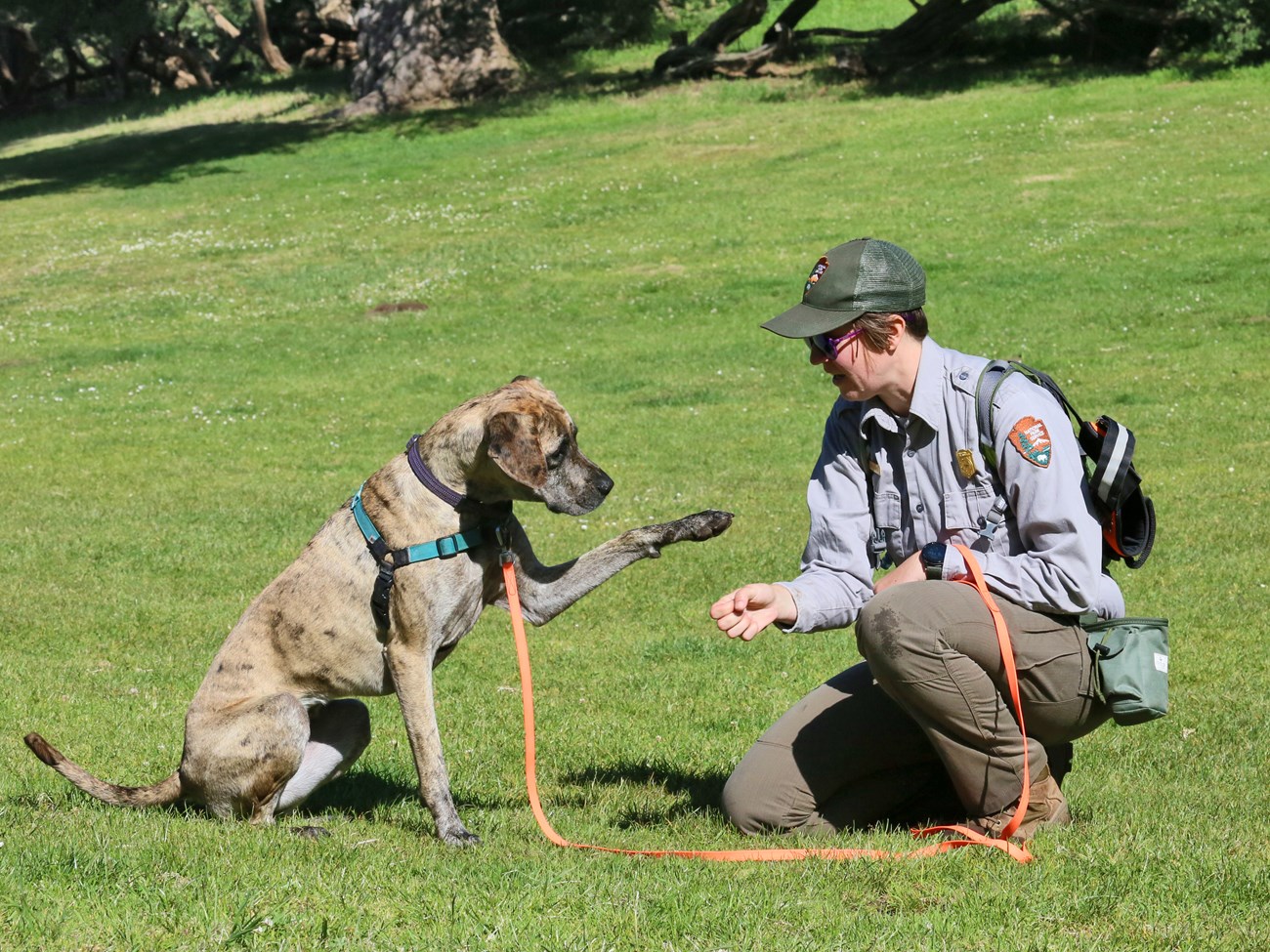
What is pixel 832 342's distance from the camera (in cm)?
454

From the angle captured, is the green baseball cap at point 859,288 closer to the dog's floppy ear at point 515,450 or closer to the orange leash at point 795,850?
the orange leash at point 795,850

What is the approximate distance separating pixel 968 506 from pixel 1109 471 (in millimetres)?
489

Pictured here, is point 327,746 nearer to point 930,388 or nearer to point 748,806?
point 748,806

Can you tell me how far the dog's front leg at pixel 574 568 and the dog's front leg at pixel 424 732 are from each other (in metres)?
0.54

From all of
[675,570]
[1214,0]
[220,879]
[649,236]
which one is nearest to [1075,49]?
[1214,0]

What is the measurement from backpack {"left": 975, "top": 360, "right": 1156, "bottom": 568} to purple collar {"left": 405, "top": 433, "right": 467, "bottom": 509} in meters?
1.83

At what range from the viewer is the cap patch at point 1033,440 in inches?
167

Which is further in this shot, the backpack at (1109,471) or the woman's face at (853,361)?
the woman's face at (853,361)

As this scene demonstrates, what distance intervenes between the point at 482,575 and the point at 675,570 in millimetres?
4492

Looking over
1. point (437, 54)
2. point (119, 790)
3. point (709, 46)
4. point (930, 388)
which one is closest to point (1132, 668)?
point (930, 388)

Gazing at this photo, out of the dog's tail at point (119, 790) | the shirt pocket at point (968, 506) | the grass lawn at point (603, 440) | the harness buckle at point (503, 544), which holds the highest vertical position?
the shirt pocket at point (968, 506)

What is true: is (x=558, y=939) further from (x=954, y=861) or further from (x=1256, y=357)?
(x=1256, y=357)

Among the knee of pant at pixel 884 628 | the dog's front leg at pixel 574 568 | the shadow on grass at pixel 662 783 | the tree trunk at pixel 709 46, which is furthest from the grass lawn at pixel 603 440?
the tree trunk at pixel 709 46

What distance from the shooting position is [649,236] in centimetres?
2288
